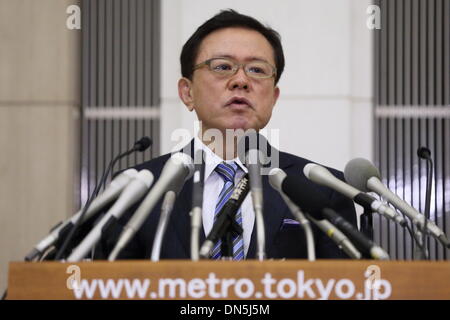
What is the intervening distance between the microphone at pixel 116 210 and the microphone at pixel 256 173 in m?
0.30

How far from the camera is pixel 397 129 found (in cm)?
421

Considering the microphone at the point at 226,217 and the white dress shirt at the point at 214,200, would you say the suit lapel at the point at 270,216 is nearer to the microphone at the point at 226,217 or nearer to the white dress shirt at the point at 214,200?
the white dress shirt at the point at 214,200

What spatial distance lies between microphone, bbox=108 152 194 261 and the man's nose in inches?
31.8

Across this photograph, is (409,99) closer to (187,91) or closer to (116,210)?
(187,91)

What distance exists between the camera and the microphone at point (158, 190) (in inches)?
66.6

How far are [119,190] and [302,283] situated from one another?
0.63m

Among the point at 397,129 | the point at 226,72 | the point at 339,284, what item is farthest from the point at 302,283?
the point at 397,129

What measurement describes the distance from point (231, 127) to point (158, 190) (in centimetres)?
92

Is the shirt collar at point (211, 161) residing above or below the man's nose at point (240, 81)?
below

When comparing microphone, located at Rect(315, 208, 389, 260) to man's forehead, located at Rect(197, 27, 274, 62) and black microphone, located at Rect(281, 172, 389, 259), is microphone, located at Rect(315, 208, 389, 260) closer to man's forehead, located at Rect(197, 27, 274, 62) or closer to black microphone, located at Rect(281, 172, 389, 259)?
black microphone, located at Rect(281, 172, 389, 259)

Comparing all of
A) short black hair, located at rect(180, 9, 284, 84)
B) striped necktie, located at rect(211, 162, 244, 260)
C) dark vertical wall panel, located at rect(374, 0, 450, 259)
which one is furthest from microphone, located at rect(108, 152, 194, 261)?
dark vertical wall panel, located at rect(374, 0, 450, 259)

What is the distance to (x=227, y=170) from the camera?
2.54 meters

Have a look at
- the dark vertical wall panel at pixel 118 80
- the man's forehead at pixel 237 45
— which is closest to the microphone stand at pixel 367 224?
the man's forehead at pixel 237 45

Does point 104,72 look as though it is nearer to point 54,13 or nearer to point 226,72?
point 54,13
